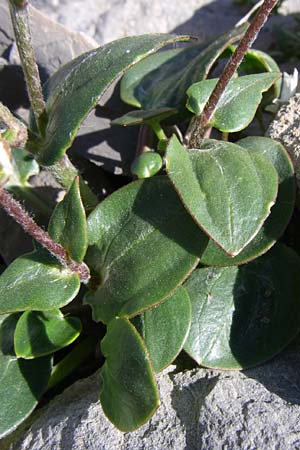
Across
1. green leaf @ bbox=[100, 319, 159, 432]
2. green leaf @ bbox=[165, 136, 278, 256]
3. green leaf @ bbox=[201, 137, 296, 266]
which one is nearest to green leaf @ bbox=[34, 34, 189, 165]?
green leaf @ bbox=[165, 136, 278, 256]

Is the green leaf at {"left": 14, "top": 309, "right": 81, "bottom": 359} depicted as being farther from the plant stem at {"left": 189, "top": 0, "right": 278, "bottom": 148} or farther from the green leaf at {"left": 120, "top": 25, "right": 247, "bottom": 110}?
the green leaf at {"left": 120, "top": 25, "right": 247, "bottom": 110}

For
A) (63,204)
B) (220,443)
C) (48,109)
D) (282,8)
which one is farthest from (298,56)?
(220,443)

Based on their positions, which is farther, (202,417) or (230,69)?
(230,69)

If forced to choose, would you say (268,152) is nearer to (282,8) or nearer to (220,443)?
(220,443)

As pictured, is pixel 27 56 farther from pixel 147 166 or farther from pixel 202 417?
pixel 202 417

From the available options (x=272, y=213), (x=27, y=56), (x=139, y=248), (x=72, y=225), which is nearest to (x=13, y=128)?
(x=27, y=56)

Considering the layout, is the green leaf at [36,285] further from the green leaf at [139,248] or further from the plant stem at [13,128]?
the plant stem at [13,128]
